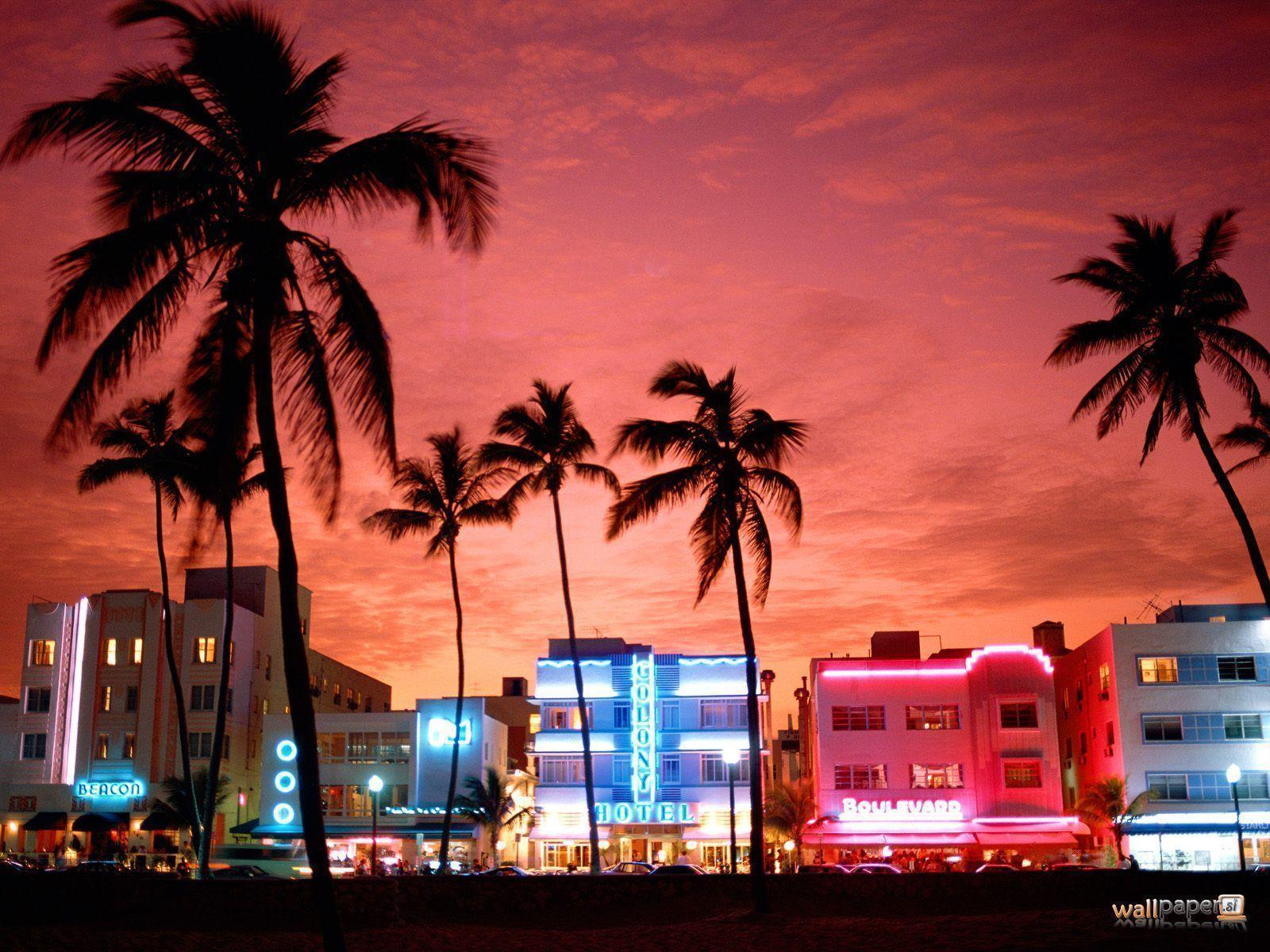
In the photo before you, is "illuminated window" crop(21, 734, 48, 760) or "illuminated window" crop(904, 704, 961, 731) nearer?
"illuminated window" crop(904, 704, 961, 731)

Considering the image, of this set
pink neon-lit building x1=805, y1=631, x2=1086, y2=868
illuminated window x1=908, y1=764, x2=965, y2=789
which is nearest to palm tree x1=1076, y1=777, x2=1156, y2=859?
pink neon-lit building x1=805, y1=631, x2=1086, y2=868

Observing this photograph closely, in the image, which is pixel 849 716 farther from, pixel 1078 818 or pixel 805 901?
pixel 805 901

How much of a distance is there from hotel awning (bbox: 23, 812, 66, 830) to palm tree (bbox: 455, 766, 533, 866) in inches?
977

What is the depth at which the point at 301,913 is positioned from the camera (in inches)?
1272

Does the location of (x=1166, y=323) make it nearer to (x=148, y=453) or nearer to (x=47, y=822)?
(x=148, y=453)

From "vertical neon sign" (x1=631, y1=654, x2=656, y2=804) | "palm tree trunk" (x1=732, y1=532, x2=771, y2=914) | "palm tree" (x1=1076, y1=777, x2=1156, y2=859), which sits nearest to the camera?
"palm tree trunk" (x1=732, y1=532, x2=771, y2=914)

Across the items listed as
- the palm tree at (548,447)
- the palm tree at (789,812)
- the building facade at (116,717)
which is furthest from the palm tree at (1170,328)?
the building facade at (116,717)

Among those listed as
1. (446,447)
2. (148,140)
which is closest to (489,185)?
(148,140)

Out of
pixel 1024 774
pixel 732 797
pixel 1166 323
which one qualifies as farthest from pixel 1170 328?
pixel 1024 774

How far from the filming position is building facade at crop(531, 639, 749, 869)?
2896 inches

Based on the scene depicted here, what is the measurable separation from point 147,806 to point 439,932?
2189 inches

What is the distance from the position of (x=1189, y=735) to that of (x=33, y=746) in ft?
223

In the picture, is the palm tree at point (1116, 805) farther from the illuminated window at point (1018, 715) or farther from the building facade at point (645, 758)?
the building facade at point (645, 758)

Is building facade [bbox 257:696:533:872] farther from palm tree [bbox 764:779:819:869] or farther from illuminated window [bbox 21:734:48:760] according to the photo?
illuminated window [bbox 21:734:48:760]
